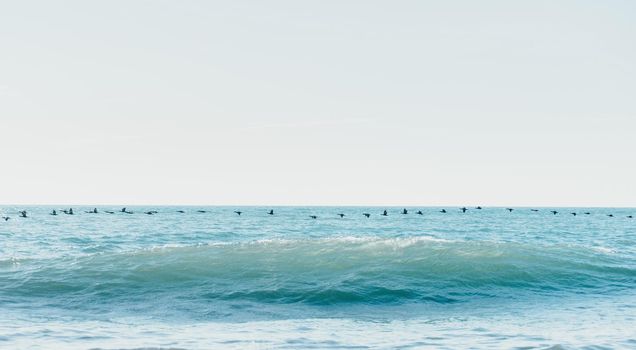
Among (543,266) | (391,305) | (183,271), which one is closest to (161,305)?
(183,271)

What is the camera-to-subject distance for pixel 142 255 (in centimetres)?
2606

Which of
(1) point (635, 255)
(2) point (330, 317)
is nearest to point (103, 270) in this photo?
(2) point (330, 317)

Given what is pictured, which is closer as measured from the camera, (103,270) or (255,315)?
(255,315)

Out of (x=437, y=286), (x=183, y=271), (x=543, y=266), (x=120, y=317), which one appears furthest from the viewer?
(x=543, y=266)

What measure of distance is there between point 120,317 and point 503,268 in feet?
47.8

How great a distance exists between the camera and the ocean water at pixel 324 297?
40.9ft

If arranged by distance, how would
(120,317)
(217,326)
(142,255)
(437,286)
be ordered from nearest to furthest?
(217,326), (120,317), (437,286), (142,255)

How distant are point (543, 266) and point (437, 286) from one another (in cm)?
633

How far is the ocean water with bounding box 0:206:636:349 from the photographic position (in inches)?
491

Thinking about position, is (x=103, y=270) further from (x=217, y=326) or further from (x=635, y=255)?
(x=635, y=255)

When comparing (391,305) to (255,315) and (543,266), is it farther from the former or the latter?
(543,266)

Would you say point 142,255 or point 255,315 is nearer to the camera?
point 255,315

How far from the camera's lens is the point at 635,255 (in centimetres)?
3142

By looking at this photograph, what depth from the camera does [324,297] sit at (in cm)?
1844
